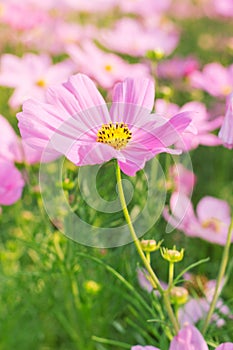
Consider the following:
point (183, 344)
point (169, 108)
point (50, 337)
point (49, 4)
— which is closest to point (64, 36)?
point (49, 4)

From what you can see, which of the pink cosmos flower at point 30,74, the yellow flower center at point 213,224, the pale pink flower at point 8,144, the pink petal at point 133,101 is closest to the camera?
the pink petal at point 133,101

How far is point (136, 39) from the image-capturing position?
1530 mm

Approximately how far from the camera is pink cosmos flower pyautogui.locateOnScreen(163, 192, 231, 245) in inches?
37.7

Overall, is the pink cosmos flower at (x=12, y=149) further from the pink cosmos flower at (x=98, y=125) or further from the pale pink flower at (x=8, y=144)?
the pink cosmos flower at (x=98, y=125)

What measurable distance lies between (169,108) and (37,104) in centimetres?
43

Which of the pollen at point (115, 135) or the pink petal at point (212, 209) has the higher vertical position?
the pollen at point (115, 135)

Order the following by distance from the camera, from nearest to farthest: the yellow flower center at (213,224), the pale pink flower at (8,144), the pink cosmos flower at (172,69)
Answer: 1. the pale pink flower at (8,144)
2. the yellow flower center at (213,224)
3. the pink cosmos flower at (172,69)

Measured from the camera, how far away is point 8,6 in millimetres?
1584

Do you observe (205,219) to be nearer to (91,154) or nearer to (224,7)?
(91,154)

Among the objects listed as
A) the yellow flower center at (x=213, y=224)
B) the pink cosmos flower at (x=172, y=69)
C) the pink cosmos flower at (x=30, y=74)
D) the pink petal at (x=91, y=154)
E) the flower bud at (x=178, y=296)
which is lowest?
the yellow flower center at (x=213, y=224)

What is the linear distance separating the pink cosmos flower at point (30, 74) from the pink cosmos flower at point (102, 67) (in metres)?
0.06

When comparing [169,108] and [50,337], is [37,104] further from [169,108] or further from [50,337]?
[50,337]

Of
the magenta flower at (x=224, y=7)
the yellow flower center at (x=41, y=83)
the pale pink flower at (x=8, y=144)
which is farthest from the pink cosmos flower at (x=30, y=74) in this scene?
the magenta flower at (x=224, y=7)

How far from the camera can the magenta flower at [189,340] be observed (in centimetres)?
58
